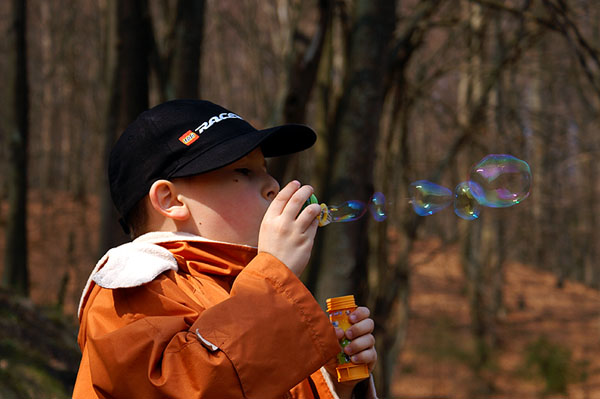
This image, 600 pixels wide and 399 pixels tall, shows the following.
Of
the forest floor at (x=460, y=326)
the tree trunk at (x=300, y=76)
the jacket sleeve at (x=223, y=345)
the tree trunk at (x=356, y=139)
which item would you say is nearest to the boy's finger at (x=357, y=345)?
the jacket sleeve at (x=223, y=345)

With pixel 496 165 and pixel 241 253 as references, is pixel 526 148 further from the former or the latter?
pixel 241 253

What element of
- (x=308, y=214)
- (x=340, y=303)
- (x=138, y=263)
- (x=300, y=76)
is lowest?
(x=340, y=303)

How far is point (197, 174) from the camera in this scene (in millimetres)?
1637

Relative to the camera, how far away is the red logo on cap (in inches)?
65.2

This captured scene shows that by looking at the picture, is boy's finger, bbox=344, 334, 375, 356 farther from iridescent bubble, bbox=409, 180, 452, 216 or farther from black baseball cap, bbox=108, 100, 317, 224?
iridescent bubble, bbox=409, 180, 452, 216

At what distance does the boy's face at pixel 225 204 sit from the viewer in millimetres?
1658

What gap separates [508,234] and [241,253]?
15.5m

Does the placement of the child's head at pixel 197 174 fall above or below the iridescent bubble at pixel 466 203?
above

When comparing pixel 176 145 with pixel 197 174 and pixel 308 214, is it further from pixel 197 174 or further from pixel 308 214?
pixel 308 214

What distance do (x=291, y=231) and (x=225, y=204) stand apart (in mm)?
251

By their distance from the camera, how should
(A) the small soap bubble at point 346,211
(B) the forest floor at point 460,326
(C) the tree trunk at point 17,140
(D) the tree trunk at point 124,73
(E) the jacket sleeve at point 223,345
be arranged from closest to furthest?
1. (E) the jacket sleeve at point 223,345
2. (A) the small soap bubble at point 346,211
3. (D) the tree trunk at point 124,73
4. (C) the tree trunk at point 17,140
5. (B) the forest floor at point 460,326

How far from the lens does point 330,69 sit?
164 inches

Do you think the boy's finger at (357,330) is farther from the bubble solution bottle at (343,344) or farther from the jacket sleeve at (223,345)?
the jacket sleeve at (223,345)

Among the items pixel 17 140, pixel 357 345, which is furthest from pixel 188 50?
pixel 17 140
